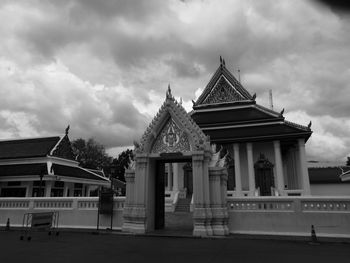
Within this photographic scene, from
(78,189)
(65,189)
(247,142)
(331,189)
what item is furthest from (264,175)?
(65,189)

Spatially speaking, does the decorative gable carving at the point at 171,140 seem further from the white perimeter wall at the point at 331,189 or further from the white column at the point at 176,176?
the white perimeter wall at the point at 331,189

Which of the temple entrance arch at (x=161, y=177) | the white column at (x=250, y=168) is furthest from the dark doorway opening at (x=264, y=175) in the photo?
the temple entrance arch at (x=161, y=177)

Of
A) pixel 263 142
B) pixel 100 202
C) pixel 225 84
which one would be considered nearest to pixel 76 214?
pixel 100 202

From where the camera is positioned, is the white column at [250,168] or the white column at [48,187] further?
the white column at [250,168]

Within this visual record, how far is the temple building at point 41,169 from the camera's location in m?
23.0

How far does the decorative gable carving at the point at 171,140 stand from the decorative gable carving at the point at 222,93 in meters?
17.1

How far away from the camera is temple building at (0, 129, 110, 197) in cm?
2305

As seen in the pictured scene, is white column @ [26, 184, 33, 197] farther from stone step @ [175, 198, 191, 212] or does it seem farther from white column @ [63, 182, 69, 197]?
stone step @ [175, 198, 191, 212]

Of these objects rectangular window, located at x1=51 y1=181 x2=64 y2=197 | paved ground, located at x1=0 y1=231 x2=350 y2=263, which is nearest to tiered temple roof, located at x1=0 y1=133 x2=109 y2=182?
rectangular window, located at x1=51 y1=181 x2=64 y2=197

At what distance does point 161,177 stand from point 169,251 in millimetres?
6202

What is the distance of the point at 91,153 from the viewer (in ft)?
212

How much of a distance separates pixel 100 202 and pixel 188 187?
1385 centimetres

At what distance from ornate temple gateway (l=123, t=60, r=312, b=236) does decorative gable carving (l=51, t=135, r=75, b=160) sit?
365 inches

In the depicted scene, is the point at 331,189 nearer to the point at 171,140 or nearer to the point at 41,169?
the point at 171,140
